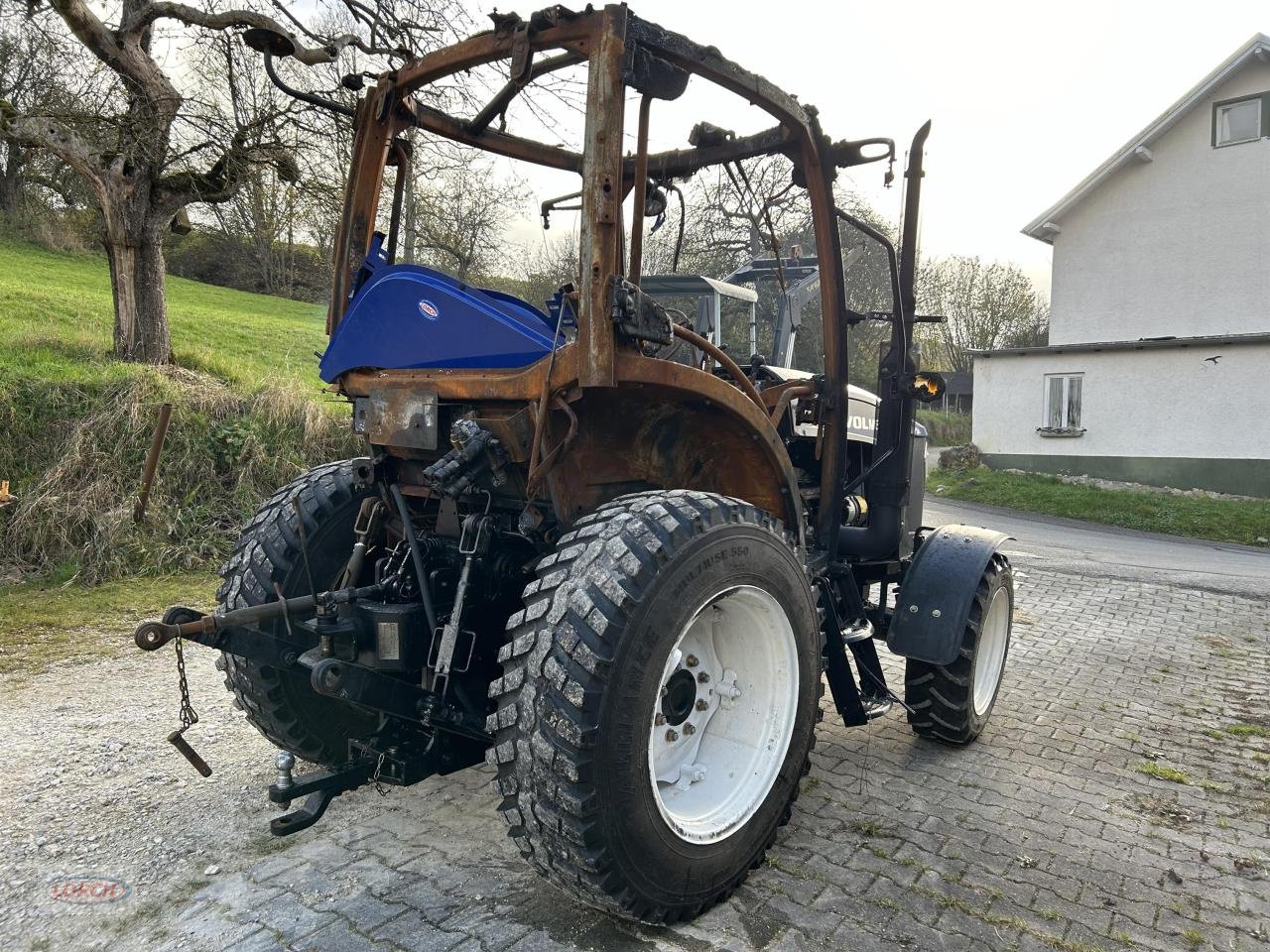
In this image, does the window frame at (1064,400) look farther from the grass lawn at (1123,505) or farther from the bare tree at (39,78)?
the bare tree at (39,78)

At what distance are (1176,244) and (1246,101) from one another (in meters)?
3.21

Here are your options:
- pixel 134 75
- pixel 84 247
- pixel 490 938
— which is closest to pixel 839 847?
pixel 490 938

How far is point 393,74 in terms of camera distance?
323 cm

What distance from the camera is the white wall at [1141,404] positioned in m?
17.6

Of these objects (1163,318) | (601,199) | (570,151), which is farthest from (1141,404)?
(601,199)

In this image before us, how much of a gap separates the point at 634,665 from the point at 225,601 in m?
1.79

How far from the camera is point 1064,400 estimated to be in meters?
20.5

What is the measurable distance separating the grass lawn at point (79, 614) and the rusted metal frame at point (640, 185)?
487 centimetres

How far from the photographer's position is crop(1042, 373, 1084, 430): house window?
20222mm

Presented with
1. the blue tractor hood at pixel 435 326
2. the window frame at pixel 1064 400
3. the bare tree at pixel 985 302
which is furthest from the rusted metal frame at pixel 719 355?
the bare tree at pixel 985 302

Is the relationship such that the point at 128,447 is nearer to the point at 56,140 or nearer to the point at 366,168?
the point at 56,140

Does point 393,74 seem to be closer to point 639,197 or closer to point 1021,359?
point 639,197

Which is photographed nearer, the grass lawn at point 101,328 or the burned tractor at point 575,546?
the burned tractor at point 575,546

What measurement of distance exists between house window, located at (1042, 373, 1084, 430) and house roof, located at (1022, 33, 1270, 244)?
384 centimetres
